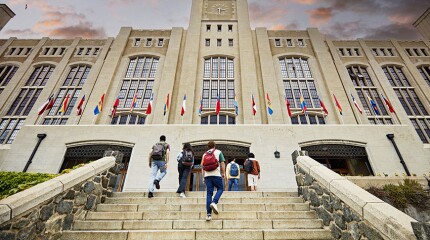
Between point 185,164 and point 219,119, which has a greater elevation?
point 219,119

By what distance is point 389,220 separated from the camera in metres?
2.58

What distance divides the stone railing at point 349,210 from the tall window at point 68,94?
23806 mm

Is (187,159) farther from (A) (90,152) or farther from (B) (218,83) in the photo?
(B) (218,83)

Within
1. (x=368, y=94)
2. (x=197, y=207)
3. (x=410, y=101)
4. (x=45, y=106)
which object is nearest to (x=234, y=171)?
(x=197, y=207)

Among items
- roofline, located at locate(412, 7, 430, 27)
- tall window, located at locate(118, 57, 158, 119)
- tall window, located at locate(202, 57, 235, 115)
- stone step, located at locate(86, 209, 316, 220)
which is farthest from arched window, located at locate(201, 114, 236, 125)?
roofline, located at locate(412, 7, 430, 27)

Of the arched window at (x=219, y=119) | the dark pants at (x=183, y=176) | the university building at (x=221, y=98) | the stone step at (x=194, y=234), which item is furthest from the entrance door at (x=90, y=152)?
the stone step at (x=194, y=234)

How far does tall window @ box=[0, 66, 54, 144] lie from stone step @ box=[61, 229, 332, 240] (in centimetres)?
2568

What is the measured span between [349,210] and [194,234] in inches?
111

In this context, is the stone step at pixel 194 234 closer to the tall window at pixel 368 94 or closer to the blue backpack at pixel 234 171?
the blue backpack at pixel 234 171

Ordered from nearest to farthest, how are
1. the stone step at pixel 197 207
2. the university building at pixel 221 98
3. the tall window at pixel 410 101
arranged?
1. the stone step at pixel 197 207
2. the university building at pixel 221 98
3. the tall window at pixel 410 101

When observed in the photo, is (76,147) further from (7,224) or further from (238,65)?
(238,65)

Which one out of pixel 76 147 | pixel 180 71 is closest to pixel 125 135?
pixel 76 147

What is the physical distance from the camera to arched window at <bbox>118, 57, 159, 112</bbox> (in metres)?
21.1

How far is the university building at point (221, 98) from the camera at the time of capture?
1198cm
